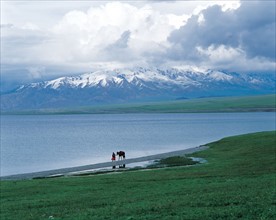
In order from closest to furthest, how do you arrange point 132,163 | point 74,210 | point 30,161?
point 74,210 → point 132,163 → point 30,161

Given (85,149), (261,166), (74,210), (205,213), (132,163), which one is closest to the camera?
(205,213)

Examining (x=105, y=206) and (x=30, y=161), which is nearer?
(x=105, y=206)

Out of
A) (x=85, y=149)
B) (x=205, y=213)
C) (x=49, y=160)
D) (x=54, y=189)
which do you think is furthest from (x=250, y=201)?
(x=85, y=149)

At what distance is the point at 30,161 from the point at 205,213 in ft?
276

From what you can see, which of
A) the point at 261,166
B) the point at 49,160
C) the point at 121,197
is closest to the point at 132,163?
the point at 49,160

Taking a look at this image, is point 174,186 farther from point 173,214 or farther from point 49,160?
point 49,160

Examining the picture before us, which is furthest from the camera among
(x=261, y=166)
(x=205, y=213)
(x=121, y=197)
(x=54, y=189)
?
(x=261, y=166)

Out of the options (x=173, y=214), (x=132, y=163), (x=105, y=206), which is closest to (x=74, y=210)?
(x=105, y=206)

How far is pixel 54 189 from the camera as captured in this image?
42.7 m

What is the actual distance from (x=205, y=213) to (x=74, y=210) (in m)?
9.12

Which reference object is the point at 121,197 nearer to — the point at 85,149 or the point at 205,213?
the point at 205,213

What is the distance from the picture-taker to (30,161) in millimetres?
103125

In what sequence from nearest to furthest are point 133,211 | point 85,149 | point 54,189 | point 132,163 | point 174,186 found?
point 133,211
point 174,186
point 54,189
point 132,163
point 85,149

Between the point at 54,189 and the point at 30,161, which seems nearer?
the point at 54,189
